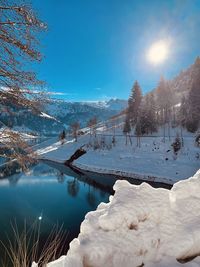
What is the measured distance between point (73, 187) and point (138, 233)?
109 feet

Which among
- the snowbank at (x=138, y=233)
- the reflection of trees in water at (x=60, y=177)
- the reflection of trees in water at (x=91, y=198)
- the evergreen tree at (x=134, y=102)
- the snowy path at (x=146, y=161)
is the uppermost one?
the evergreen tree at (x=134, y=102)

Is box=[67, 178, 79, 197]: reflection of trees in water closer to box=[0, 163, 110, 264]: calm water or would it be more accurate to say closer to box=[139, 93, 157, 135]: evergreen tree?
box=[0, 163, 110, 264]: calm water

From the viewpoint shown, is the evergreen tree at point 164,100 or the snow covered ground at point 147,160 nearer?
the snow covered ground at point 147,160

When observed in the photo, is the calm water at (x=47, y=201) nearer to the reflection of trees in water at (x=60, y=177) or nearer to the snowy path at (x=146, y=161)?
the reflection of trees in water at (x=60, y=177)

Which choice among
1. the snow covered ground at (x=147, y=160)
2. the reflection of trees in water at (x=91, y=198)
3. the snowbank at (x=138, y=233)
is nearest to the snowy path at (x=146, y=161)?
the snow covered ground at (x=147, y=160)

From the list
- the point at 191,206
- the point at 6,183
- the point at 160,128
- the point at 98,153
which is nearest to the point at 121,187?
the point at 191,206

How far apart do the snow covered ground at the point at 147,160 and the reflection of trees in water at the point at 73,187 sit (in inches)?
342

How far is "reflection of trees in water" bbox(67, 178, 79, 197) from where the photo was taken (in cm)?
3229

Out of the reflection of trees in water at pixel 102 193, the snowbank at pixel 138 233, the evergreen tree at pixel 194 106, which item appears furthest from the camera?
the evergreen tree at pixel 194 106

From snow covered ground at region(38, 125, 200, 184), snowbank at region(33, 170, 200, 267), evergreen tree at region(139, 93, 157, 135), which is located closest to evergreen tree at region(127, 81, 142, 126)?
evergreen tree at region(139, 93, 157, 135)

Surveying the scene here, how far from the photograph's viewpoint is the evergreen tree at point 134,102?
232 feet

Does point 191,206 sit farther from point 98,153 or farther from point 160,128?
point 160,128

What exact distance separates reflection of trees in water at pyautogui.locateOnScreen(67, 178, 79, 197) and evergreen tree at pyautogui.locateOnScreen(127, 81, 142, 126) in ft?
113

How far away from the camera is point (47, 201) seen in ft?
90.2
